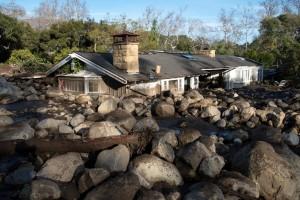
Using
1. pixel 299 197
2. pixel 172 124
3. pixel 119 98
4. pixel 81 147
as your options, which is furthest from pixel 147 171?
pixel 119 98

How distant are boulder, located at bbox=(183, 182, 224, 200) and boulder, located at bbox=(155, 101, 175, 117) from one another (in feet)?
33.7

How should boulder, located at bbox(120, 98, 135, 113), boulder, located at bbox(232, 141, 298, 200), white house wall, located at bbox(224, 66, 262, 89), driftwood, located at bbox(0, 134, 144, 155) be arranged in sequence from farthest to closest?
white house wall, located at bbox(224, 66, 262, 89), boulder, located at bbox(120, 98, 135, 113), driftwood, located at bbox(0, 134, 144, 155), boulder, located at bbox(232, 141, 298, 200)

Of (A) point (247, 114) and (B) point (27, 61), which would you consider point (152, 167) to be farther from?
(B) point (27, 61)

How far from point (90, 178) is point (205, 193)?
10.3 feet

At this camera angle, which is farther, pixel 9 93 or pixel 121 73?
pixel 9 93

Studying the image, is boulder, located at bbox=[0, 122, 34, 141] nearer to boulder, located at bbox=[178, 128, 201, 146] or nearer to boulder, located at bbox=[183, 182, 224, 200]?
boulder, located at bbox=[178, 128, 201, 146]

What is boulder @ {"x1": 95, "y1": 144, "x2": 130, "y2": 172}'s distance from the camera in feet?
39.8

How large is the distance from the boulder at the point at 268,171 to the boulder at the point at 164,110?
353 inches

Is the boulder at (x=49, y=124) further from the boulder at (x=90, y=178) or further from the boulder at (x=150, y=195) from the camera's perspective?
the boulder at (x=150, y=195)

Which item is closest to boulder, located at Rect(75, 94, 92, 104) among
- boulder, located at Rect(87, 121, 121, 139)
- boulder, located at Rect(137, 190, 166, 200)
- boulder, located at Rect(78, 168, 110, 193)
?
boulder, located at Rect(87, 121, 121, 139)

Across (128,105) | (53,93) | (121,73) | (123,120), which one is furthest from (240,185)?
(53,93)

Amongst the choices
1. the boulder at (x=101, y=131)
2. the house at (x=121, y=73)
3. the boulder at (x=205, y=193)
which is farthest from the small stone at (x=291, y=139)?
the house at (x=121, y=73)

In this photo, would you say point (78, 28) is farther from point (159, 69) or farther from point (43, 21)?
point (43, 21)

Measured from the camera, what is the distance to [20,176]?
12039 mm
